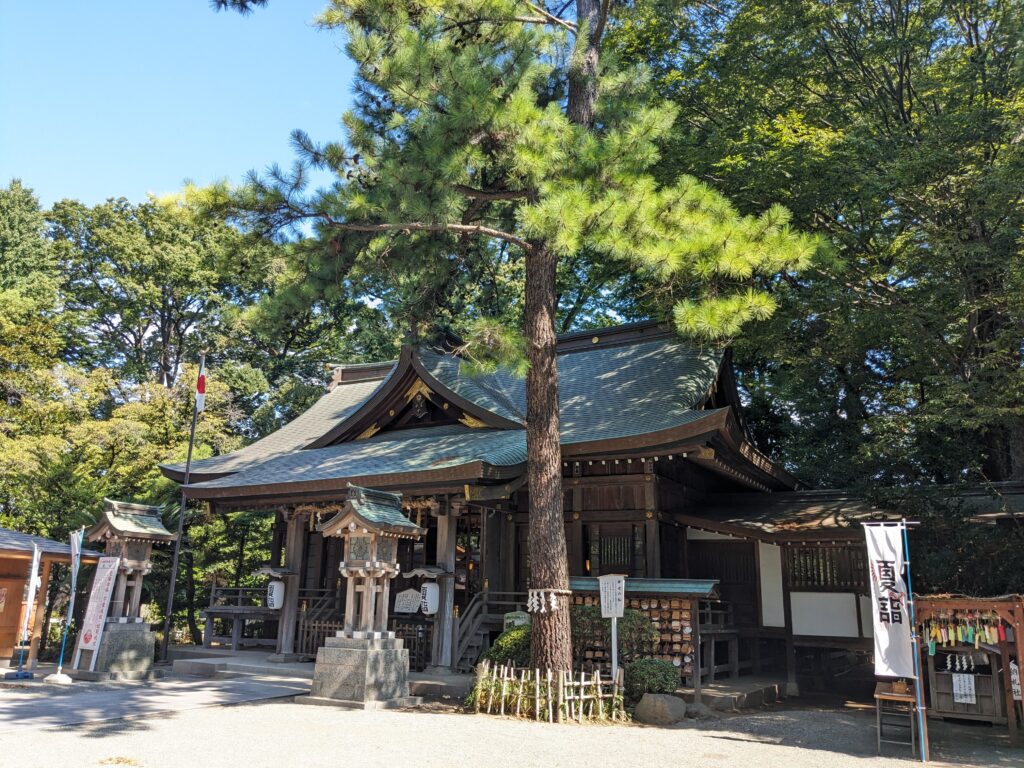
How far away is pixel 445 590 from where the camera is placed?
12781mm

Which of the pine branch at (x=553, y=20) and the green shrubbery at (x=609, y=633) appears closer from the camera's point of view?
the green shrubbery at (x=609, y=633)

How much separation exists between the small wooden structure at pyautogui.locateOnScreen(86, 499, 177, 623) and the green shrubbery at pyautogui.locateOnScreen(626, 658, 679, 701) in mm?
8064

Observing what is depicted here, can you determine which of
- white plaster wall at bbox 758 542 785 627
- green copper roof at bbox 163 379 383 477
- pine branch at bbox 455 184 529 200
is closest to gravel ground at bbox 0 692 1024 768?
white plaster wall at bbox 758 542 785 627

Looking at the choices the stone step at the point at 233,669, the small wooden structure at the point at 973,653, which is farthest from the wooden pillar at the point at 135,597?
the small wooden structure at the point at 973,653

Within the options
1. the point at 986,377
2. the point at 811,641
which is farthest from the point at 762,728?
the point at 986,377

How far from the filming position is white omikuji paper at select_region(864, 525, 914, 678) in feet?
25.3

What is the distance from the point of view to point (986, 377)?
1215 cm

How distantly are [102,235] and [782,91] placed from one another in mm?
26433

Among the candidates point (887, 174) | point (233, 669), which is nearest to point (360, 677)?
point (233, 669)

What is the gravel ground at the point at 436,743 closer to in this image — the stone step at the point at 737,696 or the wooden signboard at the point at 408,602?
the stone step at the point at 737,696

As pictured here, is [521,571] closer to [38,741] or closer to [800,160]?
[38,741]

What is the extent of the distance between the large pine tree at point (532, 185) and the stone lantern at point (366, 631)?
2.05 m

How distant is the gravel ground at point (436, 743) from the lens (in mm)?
Answer: 6680

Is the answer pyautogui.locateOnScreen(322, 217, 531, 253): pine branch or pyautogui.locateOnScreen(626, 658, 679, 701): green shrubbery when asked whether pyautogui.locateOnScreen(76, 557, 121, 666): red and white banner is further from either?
pyautogui.locateOnScreen(626, 658, 679, 701): green shrubbery
